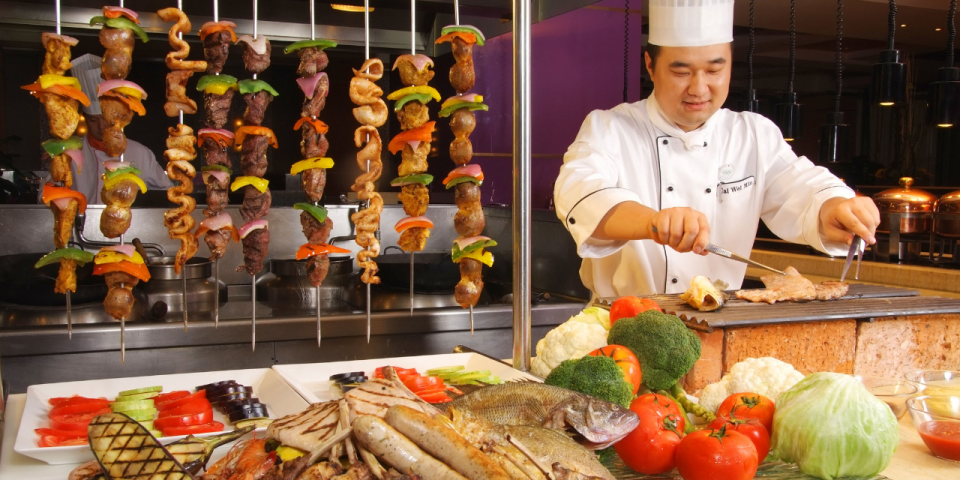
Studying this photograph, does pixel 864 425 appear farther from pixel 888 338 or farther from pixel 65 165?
pixel 65 165

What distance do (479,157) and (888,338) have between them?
423cm

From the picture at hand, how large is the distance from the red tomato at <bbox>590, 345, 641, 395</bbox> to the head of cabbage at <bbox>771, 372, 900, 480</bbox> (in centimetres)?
33

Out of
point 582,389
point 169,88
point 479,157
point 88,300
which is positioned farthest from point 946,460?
point 479,157

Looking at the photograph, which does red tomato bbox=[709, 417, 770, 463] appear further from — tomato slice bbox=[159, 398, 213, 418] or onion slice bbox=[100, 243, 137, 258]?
onion slice bbox=[100, 243, 137, 258]

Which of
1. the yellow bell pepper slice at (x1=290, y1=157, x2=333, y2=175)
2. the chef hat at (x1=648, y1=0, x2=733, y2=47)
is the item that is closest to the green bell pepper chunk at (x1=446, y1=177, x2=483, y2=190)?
the yellow bell pepper slice at (x1=290, y1=157, x2=333, y2=175)

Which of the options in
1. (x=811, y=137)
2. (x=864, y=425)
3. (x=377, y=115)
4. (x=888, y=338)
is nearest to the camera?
(x=864, y=425)

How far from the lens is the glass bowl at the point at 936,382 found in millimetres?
1704

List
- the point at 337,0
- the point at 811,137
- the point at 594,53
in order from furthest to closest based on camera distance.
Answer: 1. the point at 811,137
2. the point at 594,53
3. the point at 337,0

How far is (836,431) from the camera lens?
4.47 ft

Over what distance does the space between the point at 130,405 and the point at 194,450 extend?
1.86 feet

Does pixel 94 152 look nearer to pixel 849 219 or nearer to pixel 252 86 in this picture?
pixel 252 86

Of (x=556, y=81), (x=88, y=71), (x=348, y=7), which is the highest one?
(x=556, y=81)

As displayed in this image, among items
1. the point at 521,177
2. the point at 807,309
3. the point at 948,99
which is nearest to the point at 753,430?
the point at 807,309

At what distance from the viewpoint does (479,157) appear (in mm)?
6055
